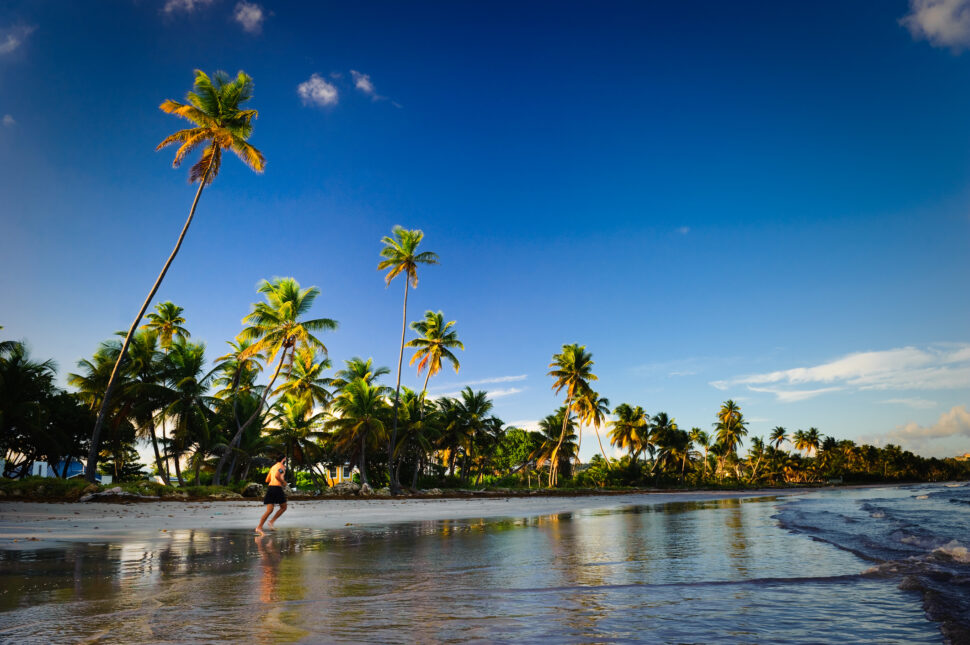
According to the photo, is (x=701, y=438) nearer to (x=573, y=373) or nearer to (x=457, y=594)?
(x=573, y=373)

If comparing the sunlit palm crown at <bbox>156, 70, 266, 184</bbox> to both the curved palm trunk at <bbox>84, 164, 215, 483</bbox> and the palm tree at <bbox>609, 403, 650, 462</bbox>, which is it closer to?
the curved palm trunk at <bbox>84, 164, 215, 483</bbox>

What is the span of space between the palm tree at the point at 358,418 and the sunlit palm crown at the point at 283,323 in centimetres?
589

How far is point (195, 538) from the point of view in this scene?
9273 millimetres

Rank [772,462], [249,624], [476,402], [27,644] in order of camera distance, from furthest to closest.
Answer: [772,462] < [476,402] < [249,624] < [27,644]

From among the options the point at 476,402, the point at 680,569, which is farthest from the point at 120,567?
the point at 476,402

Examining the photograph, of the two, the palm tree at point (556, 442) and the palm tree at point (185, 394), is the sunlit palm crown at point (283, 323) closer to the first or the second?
the palm tree at point (185, 394)

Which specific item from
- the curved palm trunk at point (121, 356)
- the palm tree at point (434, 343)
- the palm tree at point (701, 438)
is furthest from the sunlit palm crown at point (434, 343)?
the palm tree at point (701, 438)

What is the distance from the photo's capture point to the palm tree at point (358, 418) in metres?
37.6

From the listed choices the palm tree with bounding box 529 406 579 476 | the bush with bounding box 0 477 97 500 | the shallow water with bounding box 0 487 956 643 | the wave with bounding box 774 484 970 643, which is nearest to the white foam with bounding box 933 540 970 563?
the wave with bounding box 774 484 970 643

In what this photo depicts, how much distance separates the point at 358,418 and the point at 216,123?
21103mm

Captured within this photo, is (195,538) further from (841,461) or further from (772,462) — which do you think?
(841,461)

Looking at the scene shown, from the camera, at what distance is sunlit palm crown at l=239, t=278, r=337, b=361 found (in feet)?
108

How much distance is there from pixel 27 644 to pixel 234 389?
123ft

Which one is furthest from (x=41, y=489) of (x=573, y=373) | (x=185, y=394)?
(x=573, y=373)
